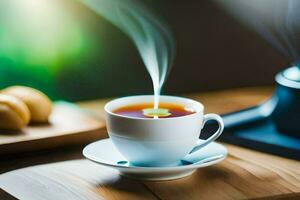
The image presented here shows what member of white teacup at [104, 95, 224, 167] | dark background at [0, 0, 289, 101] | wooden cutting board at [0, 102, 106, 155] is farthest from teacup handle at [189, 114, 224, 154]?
dark background at [0, 0, 289, 101]

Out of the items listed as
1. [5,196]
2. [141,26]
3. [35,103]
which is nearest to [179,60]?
[141,26]

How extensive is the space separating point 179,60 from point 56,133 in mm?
411

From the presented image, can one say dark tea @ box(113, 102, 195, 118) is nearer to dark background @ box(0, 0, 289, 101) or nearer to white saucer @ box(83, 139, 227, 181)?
white saucer @ box(83, 139, 227, 181)

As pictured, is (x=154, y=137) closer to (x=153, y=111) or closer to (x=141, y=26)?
(x=153, y=111)

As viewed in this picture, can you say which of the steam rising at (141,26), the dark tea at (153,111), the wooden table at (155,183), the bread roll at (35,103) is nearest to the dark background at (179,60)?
the steam rising at (141,26)

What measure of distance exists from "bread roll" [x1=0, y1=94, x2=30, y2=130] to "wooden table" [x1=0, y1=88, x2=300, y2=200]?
6 cm

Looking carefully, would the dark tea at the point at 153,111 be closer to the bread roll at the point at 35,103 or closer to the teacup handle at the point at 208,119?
the teacup handle at the point at 208,119

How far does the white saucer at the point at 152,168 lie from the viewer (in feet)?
2.63

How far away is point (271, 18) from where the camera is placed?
133cm

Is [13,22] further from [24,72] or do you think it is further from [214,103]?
[214,103]

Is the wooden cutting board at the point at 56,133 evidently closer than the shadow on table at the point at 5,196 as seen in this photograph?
No

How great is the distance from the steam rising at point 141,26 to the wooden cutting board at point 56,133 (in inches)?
6.7

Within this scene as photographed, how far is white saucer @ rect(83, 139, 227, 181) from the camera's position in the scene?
801 mm

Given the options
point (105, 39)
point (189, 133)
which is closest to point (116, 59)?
point (105, 39)
